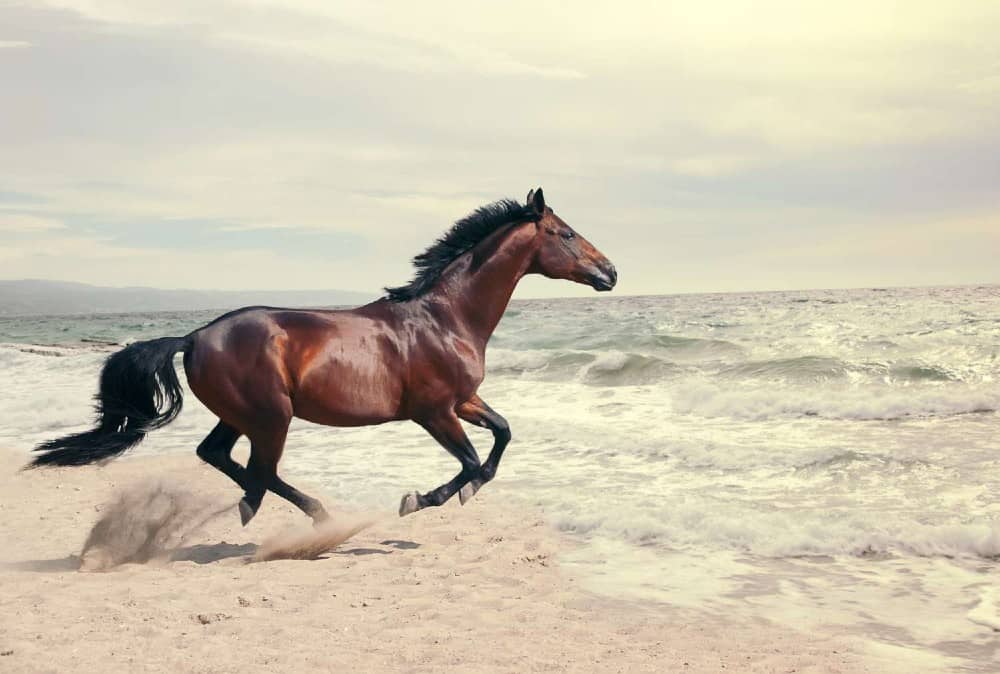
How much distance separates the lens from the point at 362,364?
593 cm

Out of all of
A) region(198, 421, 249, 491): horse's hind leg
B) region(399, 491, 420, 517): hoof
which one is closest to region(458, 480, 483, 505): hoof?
region(399, 491, 420, 517): hoof

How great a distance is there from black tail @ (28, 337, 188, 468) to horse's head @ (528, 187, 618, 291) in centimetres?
244

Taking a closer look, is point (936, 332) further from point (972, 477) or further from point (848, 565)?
point (848, 565)

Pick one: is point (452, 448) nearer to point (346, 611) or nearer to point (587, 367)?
point (346, 611)

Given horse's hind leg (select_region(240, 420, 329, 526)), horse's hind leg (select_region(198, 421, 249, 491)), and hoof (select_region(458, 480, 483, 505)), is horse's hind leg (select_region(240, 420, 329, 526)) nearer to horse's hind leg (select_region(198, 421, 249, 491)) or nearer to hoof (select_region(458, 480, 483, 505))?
horse's hind leg (select_region(198, 421, 249, 491))

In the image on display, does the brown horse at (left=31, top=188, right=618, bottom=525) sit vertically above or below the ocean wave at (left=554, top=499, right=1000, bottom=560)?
above

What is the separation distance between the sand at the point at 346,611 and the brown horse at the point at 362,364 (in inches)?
20.8

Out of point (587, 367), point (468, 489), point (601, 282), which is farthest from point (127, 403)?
point (587, 367)

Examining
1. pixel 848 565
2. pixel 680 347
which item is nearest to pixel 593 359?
pixel 680 347

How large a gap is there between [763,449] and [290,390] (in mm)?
6287

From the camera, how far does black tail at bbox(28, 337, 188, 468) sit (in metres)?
6.09

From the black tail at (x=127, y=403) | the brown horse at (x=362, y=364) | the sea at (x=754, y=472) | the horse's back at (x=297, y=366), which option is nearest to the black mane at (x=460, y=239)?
the brown horse at (x=362, y=364)

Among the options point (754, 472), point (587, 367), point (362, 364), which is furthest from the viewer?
point (587, 367)

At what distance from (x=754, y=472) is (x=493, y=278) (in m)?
4.17
